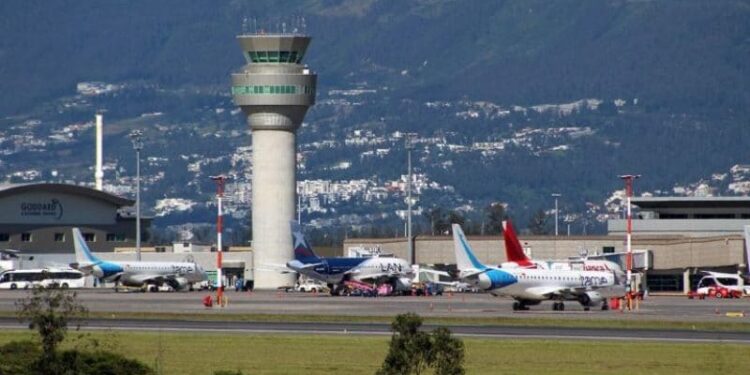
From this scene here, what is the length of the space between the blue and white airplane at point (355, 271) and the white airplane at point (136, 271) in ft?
52.5

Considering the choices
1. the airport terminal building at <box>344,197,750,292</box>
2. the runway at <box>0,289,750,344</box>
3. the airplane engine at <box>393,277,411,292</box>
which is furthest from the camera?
the airport terminal building at <box>344,197,750,292</box>

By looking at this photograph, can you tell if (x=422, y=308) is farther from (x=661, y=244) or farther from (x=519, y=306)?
(x=661, y=244)

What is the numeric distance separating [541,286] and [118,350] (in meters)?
42.3

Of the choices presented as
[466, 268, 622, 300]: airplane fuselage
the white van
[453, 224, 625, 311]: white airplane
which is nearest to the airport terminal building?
the white van

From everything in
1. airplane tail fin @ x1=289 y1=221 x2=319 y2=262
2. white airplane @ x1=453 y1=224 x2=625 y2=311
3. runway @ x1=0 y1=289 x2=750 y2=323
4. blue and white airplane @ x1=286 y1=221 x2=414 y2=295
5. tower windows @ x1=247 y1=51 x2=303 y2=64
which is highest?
tower windows @ x1=247 y1=51 x2=303 y2=64

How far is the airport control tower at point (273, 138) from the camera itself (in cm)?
16388

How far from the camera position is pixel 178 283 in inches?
6014

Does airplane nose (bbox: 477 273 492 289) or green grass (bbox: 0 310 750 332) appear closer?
green grass (bbox: 0 310 750 332)

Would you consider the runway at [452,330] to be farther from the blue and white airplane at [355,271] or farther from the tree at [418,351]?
the blue and white airplane at [355,271]

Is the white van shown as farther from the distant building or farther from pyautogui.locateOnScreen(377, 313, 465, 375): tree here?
pyautogui.locateOnScreen(377, 313, 465, 375): tree

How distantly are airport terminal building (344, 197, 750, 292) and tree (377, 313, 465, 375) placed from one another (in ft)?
334

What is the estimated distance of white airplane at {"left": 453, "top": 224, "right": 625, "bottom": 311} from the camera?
99.0 meters

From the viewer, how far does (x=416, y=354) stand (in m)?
43.7

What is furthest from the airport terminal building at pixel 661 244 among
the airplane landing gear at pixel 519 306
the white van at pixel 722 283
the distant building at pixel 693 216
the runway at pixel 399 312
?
the airplane landing gear at pixel 519 306
